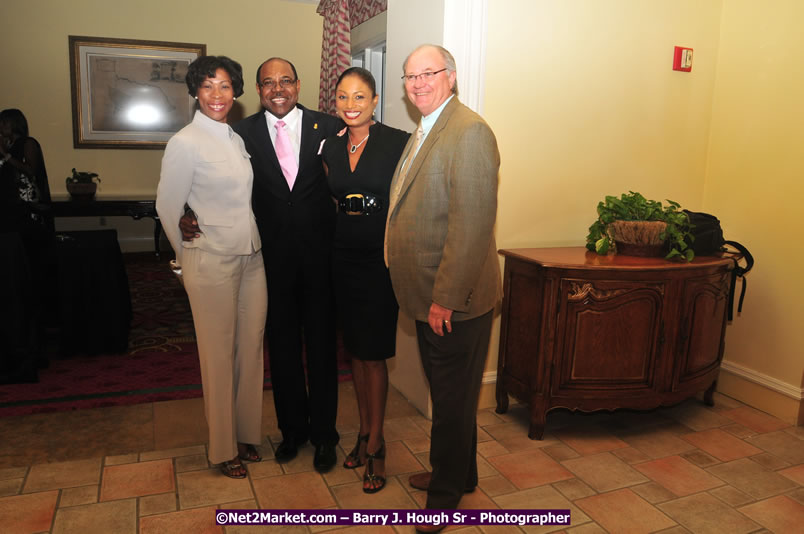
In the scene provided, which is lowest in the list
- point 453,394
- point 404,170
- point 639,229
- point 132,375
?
point 132,375

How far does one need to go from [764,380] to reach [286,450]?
262 cm

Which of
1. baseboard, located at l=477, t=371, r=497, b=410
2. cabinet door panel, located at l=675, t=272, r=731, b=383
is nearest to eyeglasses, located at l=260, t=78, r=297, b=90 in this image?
baseboard, located at l=477, t=371, r=497, b=410

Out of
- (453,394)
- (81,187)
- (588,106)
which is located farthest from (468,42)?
(81,187)

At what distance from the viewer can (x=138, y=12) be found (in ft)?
23.2

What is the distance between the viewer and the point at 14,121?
4250 mm

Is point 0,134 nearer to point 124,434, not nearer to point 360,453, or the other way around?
point 124,434

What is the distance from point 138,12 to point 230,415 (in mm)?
6231

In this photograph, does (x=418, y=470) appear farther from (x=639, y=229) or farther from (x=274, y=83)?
(x=274, y=83)

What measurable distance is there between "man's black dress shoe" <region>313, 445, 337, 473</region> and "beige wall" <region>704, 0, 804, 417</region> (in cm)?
243

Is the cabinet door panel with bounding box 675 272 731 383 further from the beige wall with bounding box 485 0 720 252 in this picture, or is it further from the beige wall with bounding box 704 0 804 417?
the beige wall with bounding box 485 0 720 252

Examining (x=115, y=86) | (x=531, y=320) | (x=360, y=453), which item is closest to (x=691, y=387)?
(x=531, y=320)

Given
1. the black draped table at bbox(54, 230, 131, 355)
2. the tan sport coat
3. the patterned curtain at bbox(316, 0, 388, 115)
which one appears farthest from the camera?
the patterned curtain at bbox(316, 0, 388, 115)

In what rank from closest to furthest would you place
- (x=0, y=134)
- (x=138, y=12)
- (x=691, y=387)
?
(x=691, y=387) < (x=0, y=134) < (x=138, y=12)

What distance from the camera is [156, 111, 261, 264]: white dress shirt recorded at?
229 cm
